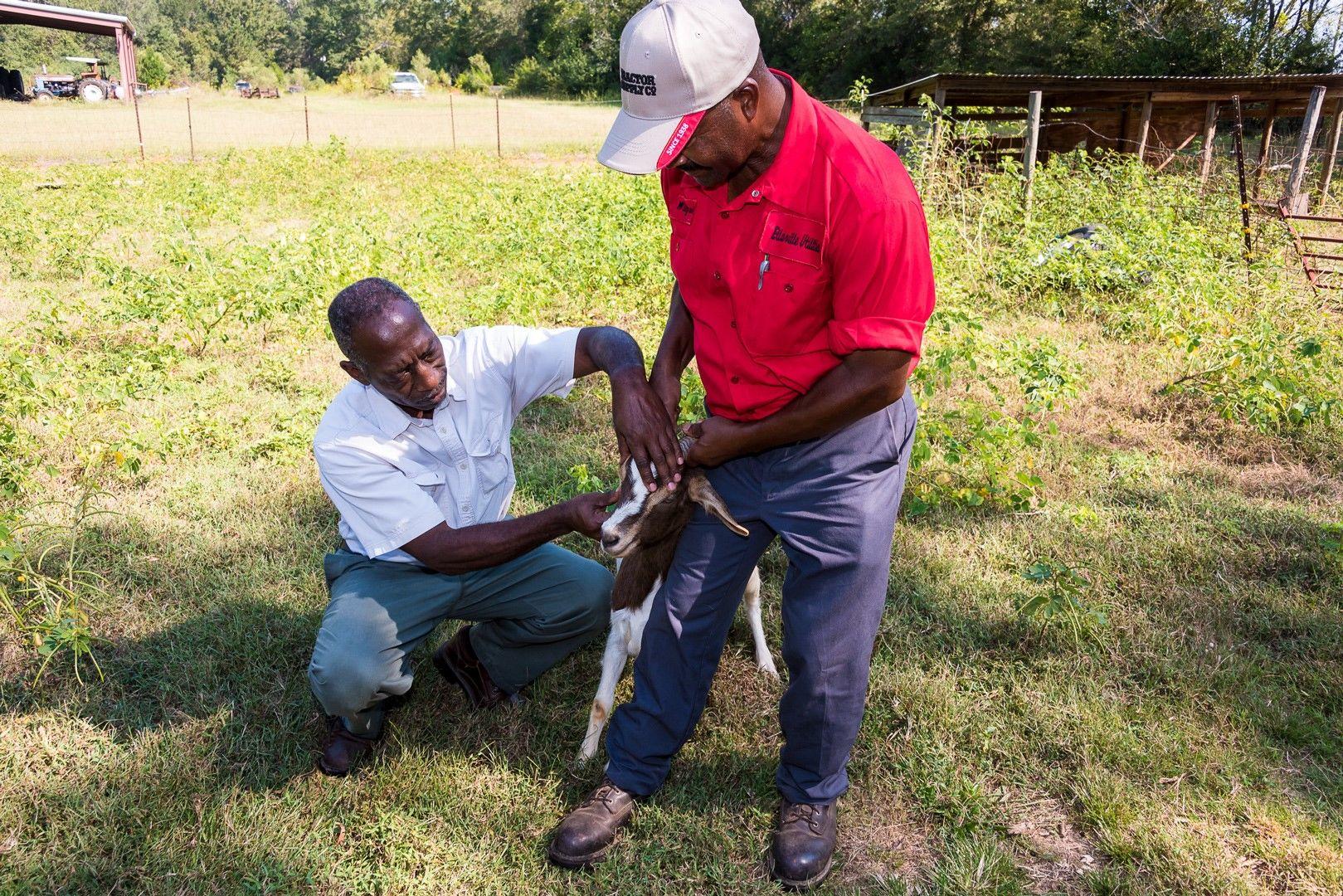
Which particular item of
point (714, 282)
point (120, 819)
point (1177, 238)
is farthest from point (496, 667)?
point (1177, 238)

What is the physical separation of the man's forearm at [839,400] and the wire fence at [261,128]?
16795 mm

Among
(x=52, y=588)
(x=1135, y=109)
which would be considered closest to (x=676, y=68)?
(x=52, y=588)

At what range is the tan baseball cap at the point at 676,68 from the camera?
2.07 m

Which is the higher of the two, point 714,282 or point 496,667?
point 714,282

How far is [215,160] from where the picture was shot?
56.6 ft

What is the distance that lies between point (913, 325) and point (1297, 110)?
18881 millimetres

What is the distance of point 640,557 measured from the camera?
126 inches

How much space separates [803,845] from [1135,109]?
1628 cm

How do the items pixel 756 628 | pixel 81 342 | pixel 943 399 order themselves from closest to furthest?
1. pixel 756 628
2. pixel 943 399
3. pixel 81 342

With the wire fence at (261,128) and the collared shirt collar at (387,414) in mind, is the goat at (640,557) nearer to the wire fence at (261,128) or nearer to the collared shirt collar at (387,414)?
the collared shirt collar at (387,414)

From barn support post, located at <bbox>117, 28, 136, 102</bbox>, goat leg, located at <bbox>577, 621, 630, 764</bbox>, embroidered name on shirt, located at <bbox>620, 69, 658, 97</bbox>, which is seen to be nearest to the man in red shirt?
embroidered name on shirt, located at <bbox>620, 69, 658, 97</bbox>

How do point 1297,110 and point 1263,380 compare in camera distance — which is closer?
point 1263,380

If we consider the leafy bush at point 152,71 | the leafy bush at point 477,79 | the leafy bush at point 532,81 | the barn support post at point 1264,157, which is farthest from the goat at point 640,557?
the leafy bush at point 152,71

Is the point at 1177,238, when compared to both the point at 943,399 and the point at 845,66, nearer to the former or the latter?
the point at 943,399
